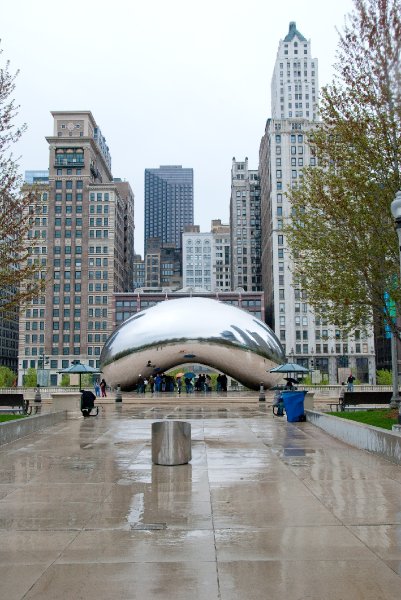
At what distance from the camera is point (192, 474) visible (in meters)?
9.84

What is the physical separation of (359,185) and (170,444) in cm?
880

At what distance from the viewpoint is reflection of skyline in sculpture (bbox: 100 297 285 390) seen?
42.2m

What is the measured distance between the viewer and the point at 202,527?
6305mm

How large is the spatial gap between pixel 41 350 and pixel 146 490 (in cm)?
11641

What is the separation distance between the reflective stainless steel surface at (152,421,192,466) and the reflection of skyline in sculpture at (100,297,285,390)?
101 feet

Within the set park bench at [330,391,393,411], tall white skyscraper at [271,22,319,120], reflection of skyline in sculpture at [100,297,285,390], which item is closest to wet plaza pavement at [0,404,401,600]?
park bench at [330,391,393,411]

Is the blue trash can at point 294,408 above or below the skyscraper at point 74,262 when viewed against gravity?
below

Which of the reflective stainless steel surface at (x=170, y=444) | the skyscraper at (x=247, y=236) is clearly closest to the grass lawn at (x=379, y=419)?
the reflective stainless steel surface at (x=170, y=444)

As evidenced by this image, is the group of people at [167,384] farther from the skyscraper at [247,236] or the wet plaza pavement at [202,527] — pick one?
the skyscraper at [247,236]

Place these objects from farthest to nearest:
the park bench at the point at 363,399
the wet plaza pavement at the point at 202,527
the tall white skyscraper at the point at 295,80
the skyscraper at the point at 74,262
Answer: the tall white skyscraper at the point at 295,80
the skyscraper at the point at 74,262
the park bench at the point at 363,399
the wet plaza pavement at the point at 202,527

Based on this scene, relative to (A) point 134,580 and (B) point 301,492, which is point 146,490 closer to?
(B) point 301,492

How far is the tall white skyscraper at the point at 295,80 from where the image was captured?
155625 mm

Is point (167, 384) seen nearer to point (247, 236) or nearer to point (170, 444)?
point (170, 444)

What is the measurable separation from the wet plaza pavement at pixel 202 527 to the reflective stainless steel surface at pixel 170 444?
0.31 m
